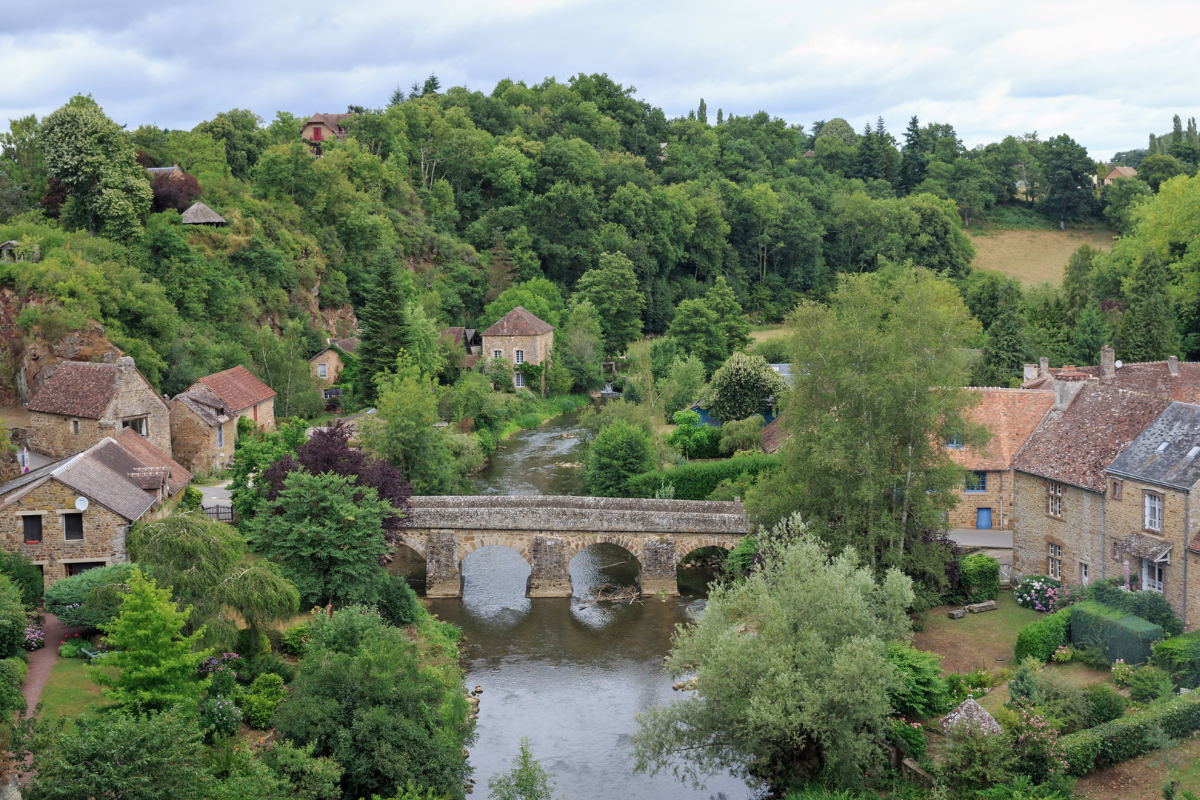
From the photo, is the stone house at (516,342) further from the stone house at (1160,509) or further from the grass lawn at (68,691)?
the grass lawn at (68,691)

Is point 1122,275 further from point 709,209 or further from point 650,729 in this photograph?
point 650,729

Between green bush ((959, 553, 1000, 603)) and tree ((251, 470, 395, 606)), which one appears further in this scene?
green bush ((959, 553, 1000, 603))

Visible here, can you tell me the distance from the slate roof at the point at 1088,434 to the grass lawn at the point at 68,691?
91.8ft

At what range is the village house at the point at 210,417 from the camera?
1683 inches

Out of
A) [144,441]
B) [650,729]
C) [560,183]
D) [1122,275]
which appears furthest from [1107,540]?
[560,183]

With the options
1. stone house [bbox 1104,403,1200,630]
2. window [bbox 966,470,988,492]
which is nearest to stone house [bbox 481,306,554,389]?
window [bbox 966,470,988,492]

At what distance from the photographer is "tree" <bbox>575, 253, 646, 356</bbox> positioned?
77438mm

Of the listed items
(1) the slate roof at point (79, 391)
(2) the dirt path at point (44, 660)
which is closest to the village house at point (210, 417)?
(1) the slate roof at point (79, 391)

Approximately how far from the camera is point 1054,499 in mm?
32344

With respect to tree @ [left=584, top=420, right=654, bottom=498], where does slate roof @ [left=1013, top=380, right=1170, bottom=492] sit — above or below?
above

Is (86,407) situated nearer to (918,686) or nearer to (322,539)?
(322,539)

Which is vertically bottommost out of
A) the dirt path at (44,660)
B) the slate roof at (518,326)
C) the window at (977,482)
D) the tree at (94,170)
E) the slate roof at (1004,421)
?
the dirt path at (44,660)

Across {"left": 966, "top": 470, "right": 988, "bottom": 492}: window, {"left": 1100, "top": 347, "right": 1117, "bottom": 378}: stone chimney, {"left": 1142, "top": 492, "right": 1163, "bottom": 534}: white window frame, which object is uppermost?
{"left": 1100, "top": 347, "right": 1117, "bottom": 378}: stone chimney

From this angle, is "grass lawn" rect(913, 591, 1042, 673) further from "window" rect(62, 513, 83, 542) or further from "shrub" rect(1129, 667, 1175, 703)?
"window" rect(62, 513, 83, 542)
